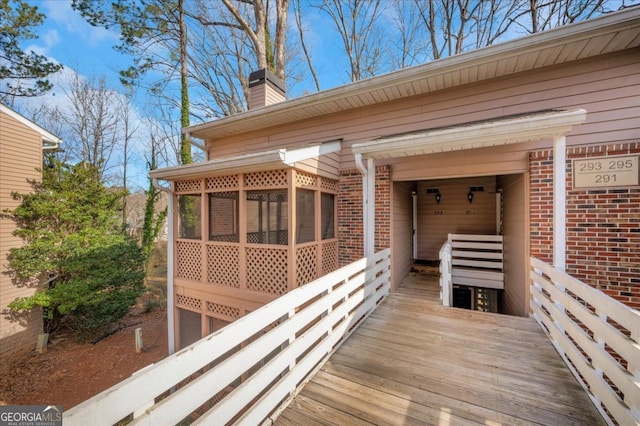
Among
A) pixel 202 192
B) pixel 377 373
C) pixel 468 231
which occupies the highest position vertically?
pixel 202 192

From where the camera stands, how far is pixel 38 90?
11.5 meters

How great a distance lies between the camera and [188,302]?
612cm

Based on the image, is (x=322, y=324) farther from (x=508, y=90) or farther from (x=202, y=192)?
(x=508, y=90)

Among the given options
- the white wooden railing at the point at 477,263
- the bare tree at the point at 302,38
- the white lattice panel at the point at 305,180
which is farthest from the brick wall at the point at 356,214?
the bare tree at the point at 302,38

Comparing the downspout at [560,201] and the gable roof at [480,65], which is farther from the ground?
the gable roof at [480,65]

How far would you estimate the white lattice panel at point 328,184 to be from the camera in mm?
5445

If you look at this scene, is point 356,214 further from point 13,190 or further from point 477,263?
point 13,190

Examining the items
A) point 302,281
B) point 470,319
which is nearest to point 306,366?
point 302,281

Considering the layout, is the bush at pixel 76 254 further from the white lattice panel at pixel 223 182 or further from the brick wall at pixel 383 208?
the brick wall at pixel 383 208

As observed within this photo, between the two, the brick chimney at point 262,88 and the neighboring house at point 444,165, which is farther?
the brick chimney at point 262,88

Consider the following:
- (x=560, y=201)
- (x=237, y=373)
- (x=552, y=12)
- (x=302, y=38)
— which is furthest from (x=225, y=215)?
(x=552, y=12)

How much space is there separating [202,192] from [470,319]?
574 cm

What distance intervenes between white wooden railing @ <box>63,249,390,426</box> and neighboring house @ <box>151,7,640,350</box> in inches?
62.8

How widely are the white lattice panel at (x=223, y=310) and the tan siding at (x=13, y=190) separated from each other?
27.4 ft
